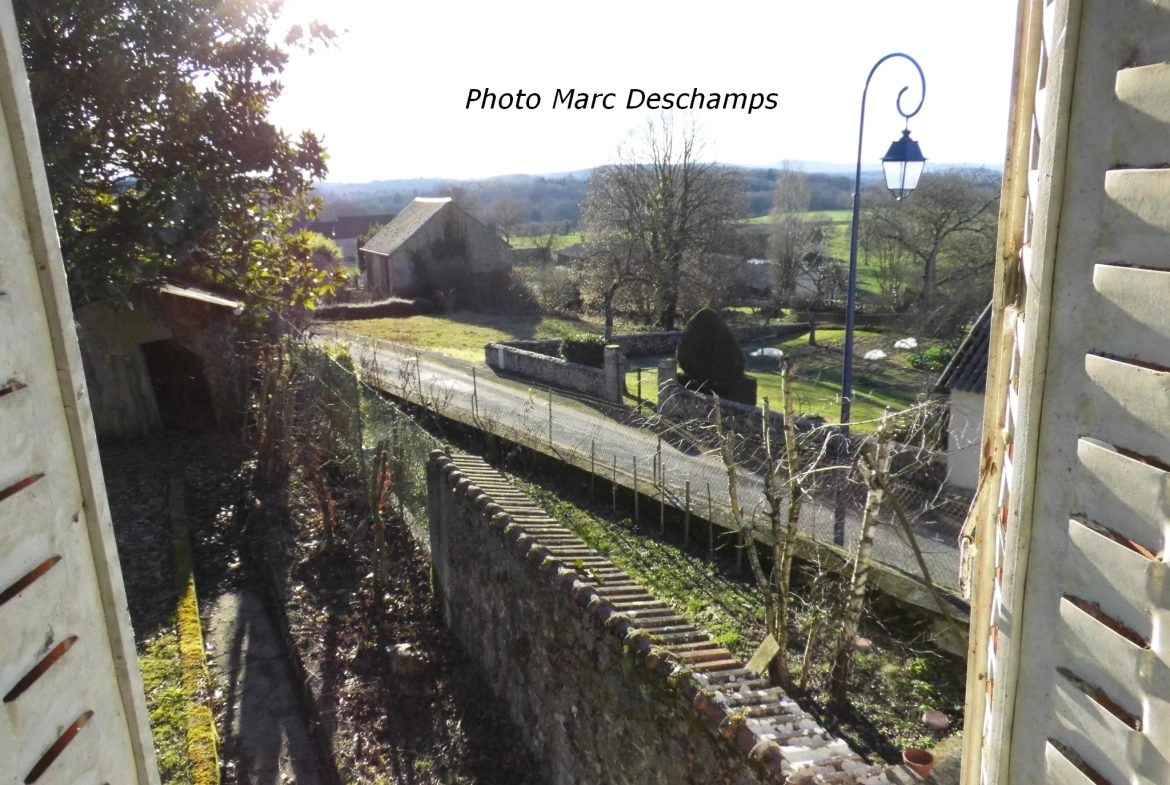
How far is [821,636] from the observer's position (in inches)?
322

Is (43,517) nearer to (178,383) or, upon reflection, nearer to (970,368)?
(970,368)

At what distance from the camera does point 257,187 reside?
40.6 feet

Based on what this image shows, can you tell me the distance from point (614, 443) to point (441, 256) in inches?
1144

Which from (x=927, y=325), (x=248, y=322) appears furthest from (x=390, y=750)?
(x=927, y=325)

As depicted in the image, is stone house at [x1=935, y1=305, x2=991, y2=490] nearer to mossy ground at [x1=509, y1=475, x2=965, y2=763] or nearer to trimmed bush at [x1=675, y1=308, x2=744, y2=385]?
mossy ground at [x1=509, y1=475, x2=965, y2=763]

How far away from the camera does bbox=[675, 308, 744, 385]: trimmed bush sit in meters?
20.3

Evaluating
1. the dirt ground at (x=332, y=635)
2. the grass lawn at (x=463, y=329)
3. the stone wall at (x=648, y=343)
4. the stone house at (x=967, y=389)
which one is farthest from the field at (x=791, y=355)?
the dirt ground at (x=332, y=635)

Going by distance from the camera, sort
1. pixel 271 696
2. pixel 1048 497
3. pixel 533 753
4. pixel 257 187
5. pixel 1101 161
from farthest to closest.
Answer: pixel 257 187 < pixel 271 696 < pixel 533 753 < pixel 1048 497 < pixel 1101 161

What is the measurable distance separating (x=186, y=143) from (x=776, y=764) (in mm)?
11600

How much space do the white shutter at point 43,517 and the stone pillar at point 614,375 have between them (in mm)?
19727

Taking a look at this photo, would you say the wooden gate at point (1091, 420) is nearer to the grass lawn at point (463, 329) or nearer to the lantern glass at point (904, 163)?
the lantern glass at point (904, 163)

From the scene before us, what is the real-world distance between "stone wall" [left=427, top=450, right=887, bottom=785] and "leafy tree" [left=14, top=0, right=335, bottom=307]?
571 centimetres

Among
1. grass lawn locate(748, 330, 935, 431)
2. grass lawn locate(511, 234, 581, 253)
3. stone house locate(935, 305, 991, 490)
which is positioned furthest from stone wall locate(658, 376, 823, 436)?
grass lawn locate(511, 234, 581, 253)

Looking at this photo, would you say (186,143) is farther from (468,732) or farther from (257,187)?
(468,732)
